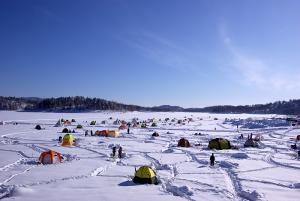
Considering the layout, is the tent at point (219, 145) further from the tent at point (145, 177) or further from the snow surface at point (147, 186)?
the tent at point (145, 177)

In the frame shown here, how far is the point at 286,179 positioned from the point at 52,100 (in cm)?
15351

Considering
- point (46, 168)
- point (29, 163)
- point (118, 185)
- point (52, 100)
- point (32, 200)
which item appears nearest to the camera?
point (32, 200)

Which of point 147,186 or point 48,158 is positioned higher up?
point 48,158

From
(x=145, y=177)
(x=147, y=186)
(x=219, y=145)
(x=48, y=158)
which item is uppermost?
(x=219, y=145)

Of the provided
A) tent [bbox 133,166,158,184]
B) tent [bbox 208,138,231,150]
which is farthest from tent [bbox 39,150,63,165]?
tent [bbox 208,138,231,150]

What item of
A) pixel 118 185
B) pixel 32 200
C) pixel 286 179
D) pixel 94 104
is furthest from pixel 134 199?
pixel 94 104

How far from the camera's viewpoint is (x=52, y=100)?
536 feet

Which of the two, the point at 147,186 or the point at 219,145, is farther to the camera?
the point at 219,145

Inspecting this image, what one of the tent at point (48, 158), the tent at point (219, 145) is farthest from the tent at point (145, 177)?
the tent at point (219, 145)

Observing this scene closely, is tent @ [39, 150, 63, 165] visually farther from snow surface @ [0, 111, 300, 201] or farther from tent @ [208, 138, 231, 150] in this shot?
tent @ [208, 138, 231, 150]

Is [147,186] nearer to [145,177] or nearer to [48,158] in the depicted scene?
[145,177]

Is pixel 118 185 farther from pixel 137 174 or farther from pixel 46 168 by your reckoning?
pixel 46 168

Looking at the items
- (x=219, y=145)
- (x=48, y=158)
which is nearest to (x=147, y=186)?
(x=48, y=158)

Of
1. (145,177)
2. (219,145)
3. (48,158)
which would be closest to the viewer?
(145,177)
